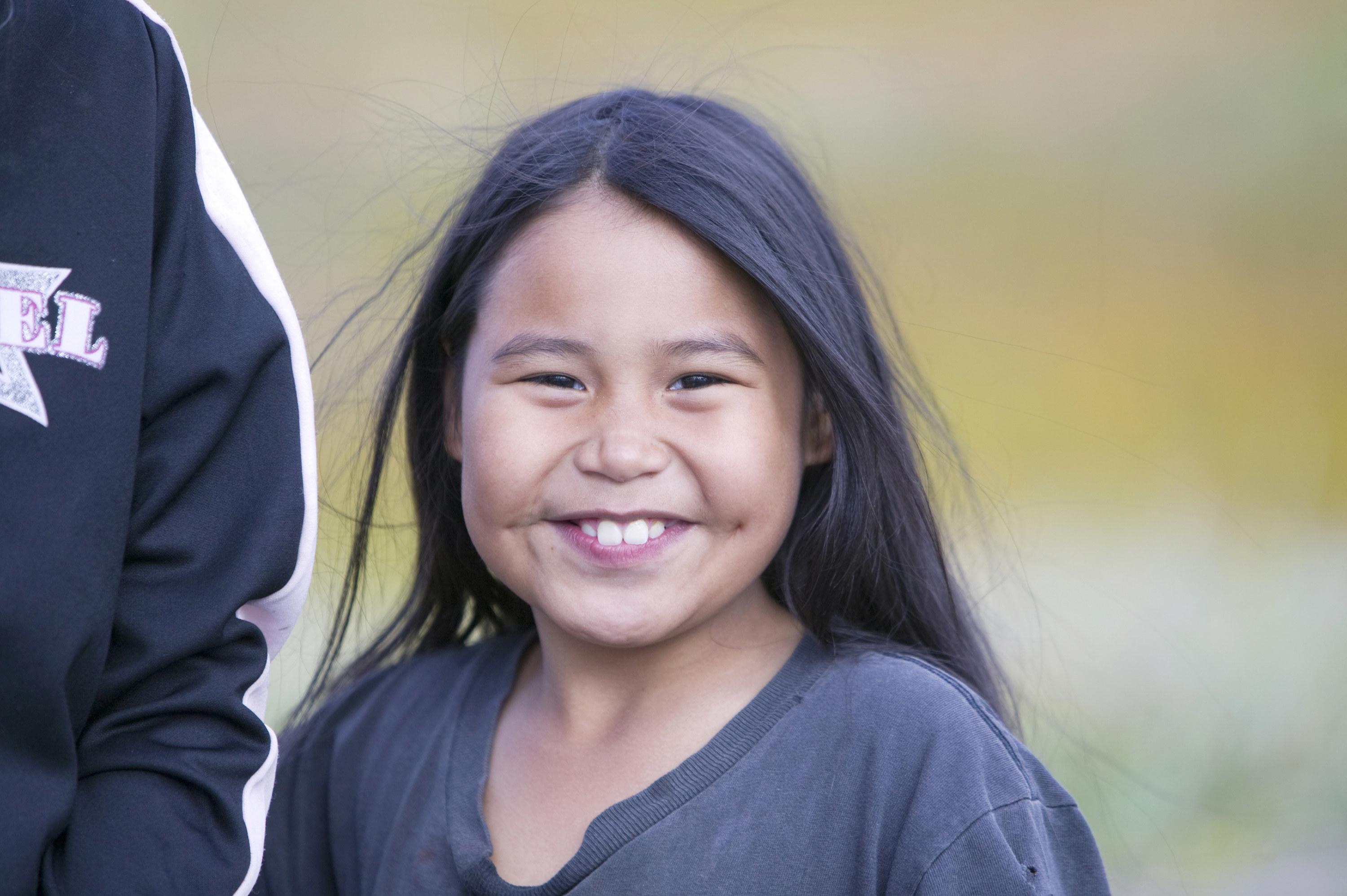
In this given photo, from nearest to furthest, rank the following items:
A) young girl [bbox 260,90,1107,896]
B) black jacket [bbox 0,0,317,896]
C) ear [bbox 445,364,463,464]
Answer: black jacket [bbox 0,0,317,896] → young girl [bbox 260,90,1107,896] → ear [bbox 445,364,463,464]

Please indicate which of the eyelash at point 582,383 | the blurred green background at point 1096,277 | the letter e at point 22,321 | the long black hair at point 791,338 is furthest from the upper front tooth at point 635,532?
the blurred green background at point 1096,277

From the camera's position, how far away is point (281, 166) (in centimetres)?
341

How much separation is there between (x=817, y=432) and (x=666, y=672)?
0.31 metres

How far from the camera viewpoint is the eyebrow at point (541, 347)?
123 cm

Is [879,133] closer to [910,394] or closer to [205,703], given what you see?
[910,394]

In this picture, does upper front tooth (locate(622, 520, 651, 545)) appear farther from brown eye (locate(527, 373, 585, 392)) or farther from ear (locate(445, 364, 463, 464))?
ear (locate(445, 364, 463, 464))

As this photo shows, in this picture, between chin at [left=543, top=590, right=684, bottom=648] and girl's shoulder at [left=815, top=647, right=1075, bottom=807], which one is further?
chin at [left=543, top=590, right=684, bottom=648]

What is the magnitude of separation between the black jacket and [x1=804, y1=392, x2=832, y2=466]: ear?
1.97 feet

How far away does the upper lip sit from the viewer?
4.07ft

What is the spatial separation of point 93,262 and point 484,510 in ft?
1.75

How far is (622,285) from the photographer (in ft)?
4.04

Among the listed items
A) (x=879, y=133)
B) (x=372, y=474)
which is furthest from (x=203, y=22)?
(x=372, y=474)

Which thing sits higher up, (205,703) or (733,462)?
(733,462)

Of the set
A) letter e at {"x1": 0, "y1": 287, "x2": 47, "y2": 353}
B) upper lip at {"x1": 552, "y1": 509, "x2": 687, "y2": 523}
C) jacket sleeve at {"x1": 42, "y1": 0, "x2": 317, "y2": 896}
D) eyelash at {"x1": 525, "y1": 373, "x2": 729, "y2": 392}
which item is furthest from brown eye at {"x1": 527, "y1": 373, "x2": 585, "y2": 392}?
letter e at {"x1": 0, "y1": 287, "x2": 47, "y2": 353}
